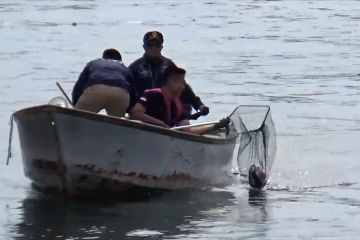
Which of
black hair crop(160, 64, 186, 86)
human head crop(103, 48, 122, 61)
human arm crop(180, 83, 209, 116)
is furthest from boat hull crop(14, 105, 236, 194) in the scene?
human head crop(103, 48, 122, 61)

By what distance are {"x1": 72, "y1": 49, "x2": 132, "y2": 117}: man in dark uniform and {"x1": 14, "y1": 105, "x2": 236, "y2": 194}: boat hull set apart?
0.88 metres

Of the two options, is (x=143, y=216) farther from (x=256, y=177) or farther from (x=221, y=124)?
(x=256, y=177)

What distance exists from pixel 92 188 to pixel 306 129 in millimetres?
8066

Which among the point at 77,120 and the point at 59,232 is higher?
the point at 77,120

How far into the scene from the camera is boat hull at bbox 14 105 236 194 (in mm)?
15102

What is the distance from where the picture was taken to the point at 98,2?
58938 mm

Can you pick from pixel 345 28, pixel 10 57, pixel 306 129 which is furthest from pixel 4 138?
pixel 345 28

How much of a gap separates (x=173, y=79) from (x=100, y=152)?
1242mm

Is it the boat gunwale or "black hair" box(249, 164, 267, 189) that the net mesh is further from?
the boat gunwale

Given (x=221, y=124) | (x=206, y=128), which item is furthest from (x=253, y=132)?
(x=206, y=128)

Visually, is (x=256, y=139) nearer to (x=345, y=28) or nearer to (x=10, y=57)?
(x=10, y=57)

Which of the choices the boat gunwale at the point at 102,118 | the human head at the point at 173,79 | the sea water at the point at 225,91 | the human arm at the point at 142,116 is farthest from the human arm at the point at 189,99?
the boat gunwale at the point at 102,118

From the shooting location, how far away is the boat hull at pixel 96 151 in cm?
1510

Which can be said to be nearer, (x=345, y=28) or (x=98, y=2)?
(x=345, y=28)
